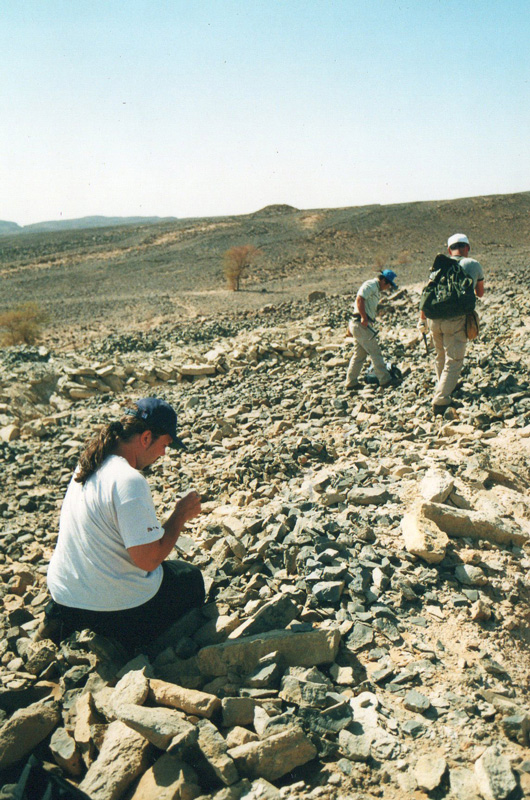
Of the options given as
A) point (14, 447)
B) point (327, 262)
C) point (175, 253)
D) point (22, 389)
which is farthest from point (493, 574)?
point (175, 253)

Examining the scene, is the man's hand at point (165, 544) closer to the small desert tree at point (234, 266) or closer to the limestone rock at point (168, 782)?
the limestone rock at point (168, 782)

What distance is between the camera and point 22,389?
9594 mm

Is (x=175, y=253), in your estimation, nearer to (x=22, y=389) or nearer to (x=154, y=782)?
(x=22, y=389)

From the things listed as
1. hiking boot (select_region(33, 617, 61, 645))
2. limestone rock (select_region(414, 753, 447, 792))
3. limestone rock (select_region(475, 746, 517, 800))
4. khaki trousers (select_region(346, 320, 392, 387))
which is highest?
khaki trousers (select_region(346, 320, 392, 387))

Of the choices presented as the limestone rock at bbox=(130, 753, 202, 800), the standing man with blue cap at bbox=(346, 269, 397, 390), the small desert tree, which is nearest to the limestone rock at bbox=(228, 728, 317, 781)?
the limestone rock at bbox=(130, 753, 202, 800)

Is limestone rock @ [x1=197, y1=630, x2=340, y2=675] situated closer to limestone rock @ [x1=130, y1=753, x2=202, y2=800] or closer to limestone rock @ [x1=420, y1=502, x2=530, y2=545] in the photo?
limestone rock @ [x1=130, y1=753, x2=202, y2=800]

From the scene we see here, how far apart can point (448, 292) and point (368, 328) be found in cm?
160

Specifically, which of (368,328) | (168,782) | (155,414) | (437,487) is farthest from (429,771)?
(368,328)

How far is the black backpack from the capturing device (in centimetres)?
555

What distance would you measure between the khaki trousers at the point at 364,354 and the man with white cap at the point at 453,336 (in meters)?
1.15

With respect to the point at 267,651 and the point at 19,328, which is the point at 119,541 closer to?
the point at 267,651

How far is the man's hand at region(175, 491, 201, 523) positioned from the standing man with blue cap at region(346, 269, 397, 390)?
15.0 ft

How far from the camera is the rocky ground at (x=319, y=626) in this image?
2.18 m

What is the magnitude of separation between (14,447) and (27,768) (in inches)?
237
